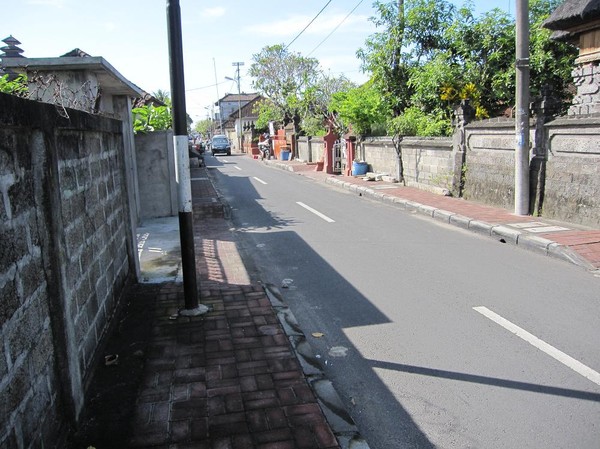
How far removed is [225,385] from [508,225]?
302 inches

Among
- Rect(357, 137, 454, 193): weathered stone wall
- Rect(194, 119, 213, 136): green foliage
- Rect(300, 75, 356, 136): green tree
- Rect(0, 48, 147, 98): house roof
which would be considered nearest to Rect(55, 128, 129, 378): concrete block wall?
Rect(0, 48, 147, 98): house roof

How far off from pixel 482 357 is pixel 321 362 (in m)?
1.40

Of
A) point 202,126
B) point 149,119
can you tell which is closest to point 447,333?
point 149,119

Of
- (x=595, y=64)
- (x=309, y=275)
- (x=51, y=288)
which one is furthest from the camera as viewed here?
(x=595, y=64)

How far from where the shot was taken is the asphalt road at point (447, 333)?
3.41 meters

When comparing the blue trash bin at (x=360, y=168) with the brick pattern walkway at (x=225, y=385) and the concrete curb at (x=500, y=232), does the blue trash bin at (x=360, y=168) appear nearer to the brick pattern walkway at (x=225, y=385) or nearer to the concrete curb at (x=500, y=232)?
the concrete curb at (x=500, y=232)

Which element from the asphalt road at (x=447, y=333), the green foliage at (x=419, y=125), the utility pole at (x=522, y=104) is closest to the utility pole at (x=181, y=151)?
the asphalt road at (x=447, y=333)

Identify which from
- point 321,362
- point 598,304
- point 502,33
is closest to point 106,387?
point 321,362

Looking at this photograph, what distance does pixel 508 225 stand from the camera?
9.75 m

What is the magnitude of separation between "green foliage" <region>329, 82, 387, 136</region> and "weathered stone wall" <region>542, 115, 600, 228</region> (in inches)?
425

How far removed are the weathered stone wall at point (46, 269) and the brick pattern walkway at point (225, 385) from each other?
55 cm

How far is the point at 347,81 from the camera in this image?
36.0 meters

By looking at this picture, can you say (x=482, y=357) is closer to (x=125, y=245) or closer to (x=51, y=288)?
(x=51, y=288)

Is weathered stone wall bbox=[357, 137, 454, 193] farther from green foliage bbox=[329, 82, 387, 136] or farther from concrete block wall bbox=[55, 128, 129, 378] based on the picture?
concrete block wall bbox=[55, 128, 129, 378]
